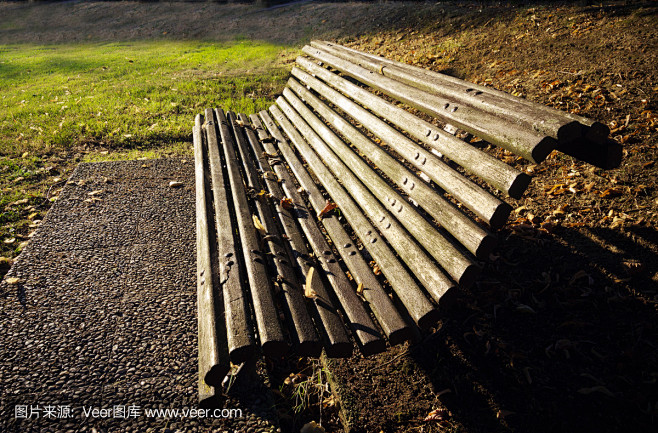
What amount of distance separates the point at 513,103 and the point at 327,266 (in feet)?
4.03

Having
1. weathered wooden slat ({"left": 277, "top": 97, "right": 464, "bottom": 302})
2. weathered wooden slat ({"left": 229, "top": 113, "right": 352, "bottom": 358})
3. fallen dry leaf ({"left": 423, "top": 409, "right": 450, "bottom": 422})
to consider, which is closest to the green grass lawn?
weathered wooden slat ({"left": 229, "top": 113, "right": 352, "bottom": 358})

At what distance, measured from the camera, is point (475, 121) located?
1982mm

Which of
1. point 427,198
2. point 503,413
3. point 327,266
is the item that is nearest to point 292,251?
point 327,266

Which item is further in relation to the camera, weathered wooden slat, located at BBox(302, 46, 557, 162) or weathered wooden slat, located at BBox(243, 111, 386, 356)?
weathered wooden slat, located at BBox(243, 111, 386, 356)

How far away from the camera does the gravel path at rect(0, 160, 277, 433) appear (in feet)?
6.54

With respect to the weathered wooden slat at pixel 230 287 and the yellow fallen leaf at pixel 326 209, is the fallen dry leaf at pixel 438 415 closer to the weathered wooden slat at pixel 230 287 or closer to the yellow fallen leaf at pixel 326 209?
the weathered wooden slat at pixel 230 287

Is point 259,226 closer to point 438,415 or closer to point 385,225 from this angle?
point 385,225

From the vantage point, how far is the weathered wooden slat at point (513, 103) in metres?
1.57

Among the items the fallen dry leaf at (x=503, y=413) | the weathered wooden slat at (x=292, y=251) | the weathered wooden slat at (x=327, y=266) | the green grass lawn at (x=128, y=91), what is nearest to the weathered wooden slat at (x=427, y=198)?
the weathered wooden slat at (x=327, y=266)

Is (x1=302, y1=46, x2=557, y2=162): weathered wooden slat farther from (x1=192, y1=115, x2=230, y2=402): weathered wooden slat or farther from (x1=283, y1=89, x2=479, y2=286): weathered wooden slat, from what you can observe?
(x1=192, y1=115, x2=230, y2=402): weathered wooden slat

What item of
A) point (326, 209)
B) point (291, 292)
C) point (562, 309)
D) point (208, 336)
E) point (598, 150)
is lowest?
point (562, 309)

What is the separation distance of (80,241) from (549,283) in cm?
350

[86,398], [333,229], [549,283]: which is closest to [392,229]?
[333,229]

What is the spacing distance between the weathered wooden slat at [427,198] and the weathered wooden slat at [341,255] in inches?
13.0
